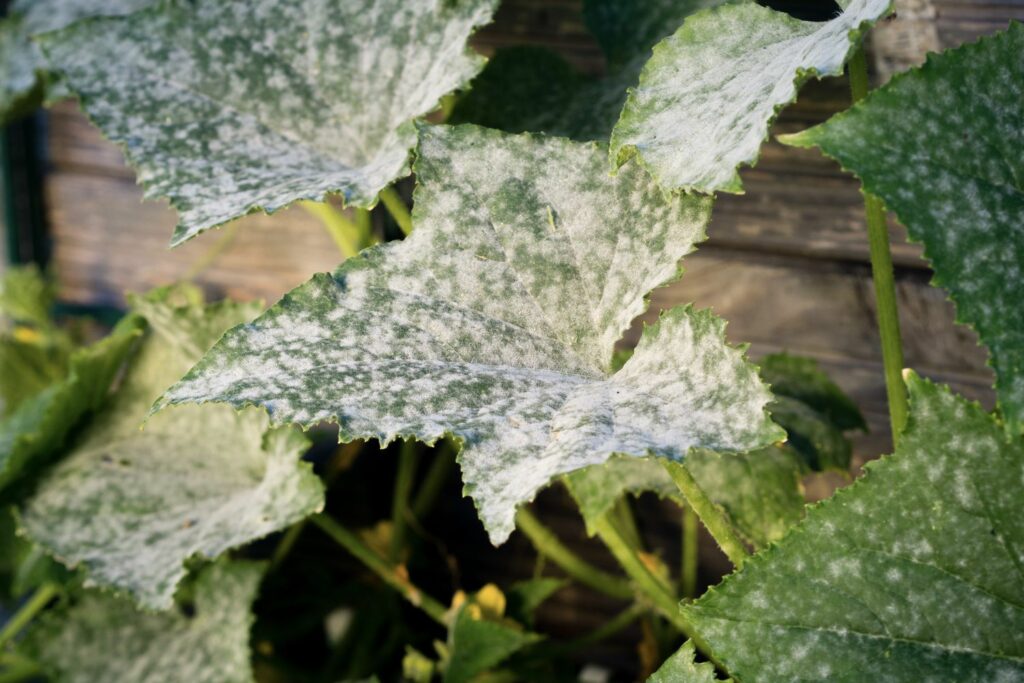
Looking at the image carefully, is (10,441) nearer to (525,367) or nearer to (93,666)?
(93,666)

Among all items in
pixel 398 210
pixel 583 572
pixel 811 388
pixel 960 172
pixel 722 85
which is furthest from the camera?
pixel 583 572

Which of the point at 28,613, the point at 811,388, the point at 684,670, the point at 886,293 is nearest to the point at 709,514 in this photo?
the point at 684,670

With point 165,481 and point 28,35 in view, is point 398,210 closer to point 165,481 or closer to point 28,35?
point 165,481

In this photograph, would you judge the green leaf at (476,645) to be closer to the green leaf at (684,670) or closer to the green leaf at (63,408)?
the green leaf at (684,670)

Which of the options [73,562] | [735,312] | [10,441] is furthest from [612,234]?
[10,441]

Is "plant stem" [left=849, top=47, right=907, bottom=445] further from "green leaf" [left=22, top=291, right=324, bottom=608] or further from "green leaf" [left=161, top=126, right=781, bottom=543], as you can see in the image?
"green leaf" [left=22, top=291, right=324, bottom=608]

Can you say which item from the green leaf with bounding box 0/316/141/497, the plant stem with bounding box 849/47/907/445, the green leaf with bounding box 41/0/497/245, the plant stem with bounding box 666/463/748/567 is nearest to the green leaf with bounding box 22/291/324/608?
the green leaf with bounding box 0/316/141/497

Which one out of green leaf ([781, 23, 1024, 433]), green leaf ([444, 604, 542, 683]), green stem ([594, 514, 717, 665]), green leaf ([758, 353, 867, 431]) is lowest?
green leaf ([444, 604, 542, 683])
